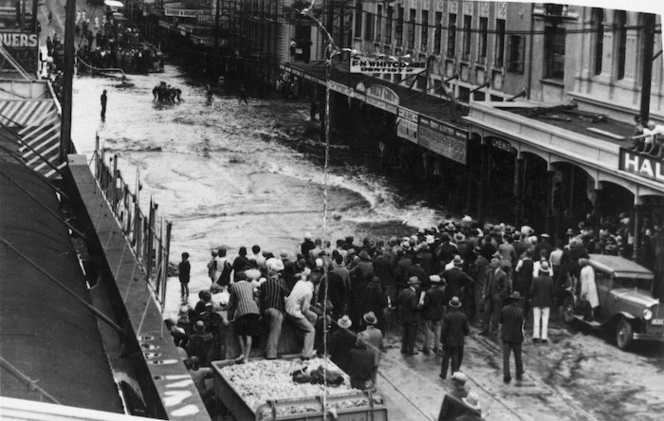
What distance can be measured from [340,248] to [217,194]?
23.0 feet

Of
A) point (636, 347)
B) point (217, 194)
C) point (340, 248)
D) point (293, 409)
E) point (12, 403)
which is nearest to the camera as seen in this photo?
point (12, 403)

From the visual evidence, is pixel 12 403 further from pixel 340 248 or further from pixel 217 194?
pixel 217 194

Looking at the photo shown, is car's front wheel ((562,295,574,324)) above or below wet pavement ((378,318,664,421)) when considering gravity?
above

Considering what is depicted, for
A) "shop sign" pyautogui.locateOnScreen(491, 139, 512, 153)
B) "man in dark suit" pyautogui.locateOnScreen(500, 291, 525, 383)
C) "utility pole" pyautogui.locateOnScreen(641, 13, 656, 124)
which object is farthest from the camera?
"shop sign" pyautogui.locateOnScreen(491, 139, 512, 153)

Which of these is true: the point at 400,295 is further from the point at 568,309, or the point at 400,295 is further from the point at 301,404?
the point at 301,404

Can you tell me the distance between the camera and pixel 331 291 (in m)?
12.5

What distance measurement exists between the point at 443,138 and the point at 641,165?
7.31m

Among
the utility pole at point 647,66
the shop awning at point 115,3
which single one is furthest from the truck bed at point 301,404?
the shop awning at point 115,3

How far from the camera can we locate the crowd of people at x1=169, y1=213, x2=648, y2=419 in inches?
413

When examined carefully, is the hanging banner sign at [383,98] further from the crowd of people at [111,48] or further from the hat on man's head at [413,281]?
the hat on man's head at [413,281]

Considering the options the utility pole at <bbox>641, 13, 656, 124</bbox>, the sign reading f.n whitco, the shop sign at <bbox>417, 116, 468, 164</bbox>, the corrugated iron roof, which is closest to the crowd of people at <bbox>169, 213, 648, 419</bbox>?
the corrugated iron roof

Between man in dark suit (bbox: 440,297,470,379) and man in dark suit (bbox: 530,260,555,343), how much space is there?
1.46m

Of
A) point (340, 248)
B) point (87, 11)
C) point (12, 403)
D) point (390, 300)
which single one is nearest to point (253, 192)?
point (87, 11)

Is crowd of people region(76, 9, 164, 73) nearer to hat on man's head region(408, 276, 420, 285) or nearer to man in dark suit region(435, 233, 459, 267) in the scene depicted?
man in dark suit region(435, 233, 459, 267)
